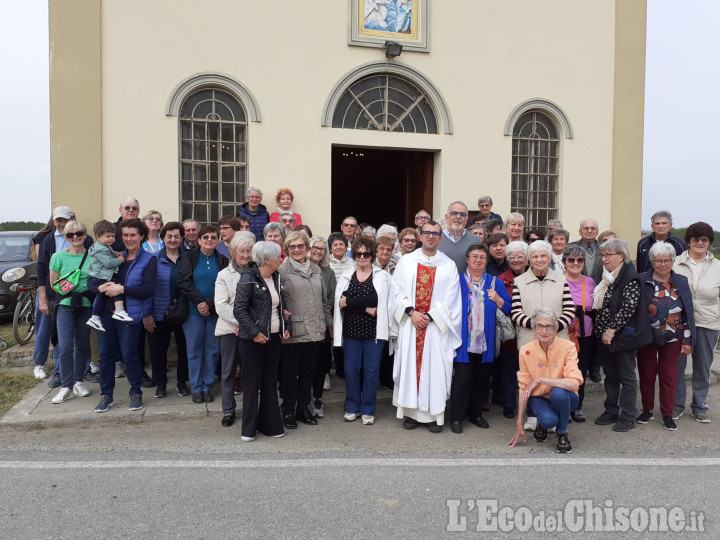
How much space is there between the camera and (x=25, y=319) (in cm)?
923

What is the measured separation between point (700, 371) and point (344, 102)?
6101 millimetres

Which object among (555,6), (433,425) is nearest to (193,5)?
(555,6)

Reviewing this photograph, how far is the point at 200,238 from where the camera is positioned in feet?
20.3

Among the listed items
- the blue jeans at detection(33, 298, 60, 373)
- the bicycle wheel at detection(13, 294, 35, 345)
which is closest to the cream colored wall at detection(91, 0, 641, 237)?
the blue jeans at detection(33, 298, 60, 373)

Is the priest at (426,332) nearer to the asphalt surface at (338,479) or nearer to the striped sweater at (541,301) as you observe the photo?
the asphalt surface at (338,479)

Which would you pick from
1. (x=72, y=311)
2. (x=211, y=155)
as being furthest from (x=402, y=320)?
→ (x=211, y=155)

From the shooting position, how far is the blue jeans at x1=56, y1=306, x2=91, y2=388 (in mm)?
6223

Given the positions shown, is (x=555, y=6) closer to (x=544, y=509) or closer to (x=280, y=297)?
(x=280, y=297)

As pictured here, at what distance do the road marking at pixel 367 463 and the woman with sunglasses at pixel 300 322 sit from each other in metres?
1.01

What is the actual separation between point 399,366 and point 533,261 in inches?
65.2

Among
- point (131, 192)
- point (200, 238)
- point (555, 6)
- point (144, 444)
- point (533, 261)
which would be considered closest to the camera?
point (144, 444)

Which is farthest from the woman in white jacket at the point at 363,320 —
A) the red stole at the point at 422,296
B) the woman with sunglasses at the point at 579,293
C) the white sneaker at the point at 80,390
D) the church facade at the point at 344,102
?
the church facade at the point at 344,102

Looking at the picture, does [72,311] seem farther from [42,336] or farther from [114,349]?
[42,336]

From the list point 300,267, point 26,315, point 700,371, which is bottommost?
point 700,371
